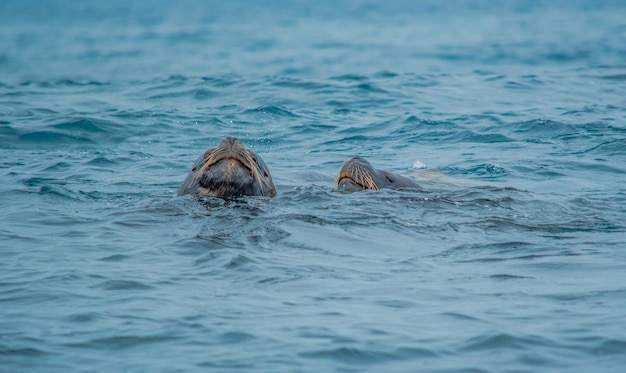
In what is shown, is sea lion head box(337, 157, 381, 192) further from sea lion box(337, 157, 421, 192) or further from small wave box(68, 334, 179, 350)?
small wave box(68, 334, 179, 350)

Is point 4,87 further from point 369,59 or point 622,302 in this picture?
point 622,302

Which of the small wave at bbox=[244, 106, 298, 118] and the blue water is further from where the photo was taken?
the small wave at bbox=[244, 106, 298, 118]

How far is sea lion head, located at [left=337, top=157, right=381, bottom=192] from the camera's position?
32.0 feet

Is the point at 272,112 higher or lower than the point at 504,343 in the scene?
higher

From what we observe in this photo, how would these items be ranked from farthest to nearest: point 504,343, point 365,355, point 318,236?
point 318,236, point 504,343, point 365,355

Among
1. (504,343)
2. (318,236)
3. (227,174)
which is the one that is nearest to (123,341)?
(504,343)

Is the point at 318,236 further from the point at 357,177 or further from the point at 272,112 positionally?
the point at 272,112

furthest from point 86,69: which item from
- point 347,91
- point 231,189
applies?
point 231,189

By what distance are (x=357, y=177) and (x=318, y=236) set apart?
1.68 metres

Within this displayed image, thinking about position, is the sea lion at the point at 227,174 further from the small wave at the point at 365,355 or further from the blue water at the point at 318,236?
the small wave at the point at 365,355

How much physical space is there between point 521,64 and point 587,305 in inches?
824

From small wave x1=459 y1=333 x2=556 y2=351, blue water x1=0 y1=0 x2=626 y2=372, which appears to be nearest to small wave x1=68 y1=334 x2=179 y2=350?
blue water x1=0 y1=0 x2=626 y2=372

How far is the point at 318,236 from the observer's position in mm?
8258

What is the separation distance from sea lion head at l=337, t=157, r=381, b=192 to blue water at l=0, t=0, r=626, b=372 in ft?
0.73
